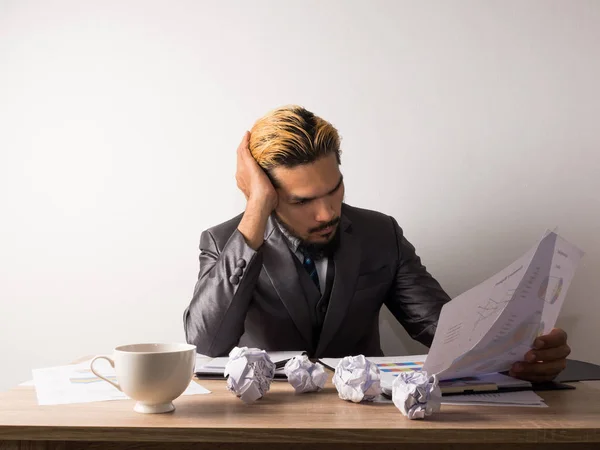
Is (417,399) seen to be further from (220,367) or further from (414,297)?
(414,297)

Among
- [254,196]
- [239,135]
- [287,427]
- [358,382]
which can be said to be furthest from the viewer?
[239,135]

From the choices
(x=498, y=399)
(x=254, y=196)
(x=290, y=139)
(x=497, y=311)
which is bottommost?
(x=498, y=399)

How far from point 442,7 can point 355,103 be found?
A: 14.4 inches

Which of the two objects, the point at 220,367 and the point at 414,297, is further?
the point at 414,297

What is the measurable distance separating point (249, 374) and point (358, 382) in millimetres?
141

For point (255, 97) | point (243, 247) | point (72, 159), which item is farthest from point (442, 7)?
point (72, 159)

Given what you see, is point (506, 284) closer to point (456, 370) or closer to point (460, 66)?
point (456, 370)

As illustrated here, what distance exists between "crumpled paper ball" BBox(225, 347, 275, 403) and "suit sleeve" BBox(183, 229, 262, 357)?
42 cm

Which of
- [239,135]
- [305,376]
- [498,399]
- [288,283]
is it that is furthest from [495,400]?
[239,135]

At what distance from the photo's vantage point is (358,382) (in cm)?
85

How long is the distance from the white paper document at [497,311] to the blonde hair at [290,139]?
682mm

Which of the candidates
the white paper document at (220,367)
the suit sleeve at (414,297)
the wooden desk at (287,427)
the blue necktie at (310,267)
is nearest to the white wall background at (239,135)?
the suit sleeve at (414,297)

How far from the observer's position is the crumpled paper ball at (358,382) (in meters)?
0.84

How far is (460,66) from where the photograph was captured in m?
1.88
